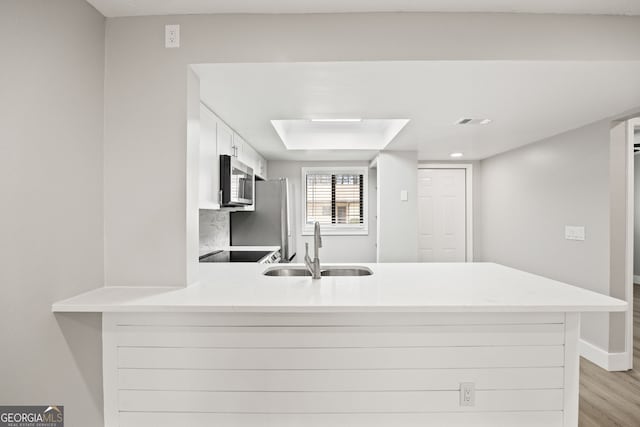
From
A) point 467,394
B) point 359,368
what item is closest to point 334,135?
point 359,368

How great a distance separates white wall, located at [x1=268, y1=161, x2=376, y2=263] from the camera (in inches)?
196

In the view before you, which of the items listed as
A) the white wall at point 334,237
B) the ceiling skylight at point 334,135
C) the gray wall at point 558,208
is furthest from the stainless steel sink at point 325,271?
the white wall at point 334,237

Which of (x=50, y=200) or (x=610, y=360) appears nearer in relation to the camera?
(x=50, y=200)

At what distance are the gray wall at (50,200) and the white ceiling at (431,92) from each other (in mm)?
579

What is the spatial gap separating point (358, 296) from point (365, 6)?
1447 millimetres

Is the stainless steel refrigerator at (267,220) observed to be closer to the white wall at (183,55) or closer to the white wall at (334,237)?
the white wall at (334,237)

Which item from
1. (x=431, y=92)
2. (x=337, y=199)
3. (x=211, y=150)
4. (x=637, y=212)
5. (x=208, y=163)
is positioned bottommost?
(x=637, y=212)

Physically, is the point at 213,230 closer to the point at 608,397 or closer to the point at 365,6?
the point at 365,6

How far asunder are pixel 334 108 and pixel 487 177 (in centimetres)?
346

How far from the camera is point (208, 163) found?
2.27m

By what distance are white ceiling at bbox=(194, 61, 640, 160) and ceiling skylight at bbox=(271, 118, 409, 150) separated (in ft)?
2.76

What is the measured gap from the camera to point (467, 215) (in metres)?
4.96

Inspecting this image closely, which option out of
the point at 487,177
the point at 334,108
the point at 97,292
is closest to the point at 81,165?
the point at 97,292

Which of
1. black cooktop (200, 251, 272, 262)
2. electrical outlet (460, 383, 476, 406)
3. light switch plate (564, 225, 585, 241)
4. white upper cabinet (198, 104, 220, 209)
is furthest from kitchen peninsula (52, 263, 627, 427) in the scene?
light switch plate (564, 225, 585, 241)
